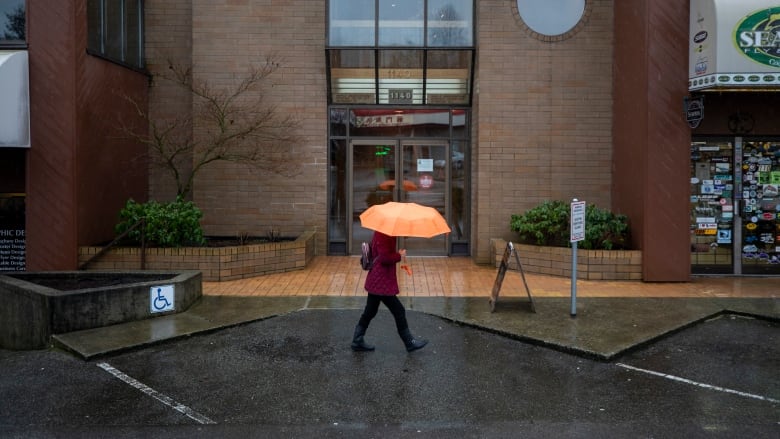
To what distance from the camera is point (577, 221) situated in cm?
861

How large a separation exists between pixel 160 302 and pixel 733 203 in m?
9.38

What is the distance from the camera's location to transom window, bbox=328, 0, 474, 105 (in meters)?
13.7

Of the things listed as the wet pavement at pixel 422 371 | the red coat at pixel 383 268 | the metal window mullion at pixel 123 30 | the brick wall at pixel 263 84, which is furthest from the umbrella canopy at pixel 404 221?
the metal window mullion at pixel 123 30

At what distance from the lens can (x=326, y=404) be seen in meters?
5.92

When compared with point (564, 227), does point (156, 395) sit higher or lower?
lower

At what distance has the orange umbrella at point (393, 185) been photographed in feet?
46.3

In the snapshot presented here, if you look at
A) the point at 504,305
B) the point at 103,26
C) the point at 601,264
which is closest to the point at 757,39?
the point at 601,264

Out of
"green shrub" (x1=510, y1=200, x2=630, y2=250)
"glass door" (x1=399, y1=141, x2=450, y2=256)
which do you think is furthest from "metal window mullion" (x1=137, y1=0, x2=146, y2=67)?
"green shrub" (x1=510, y1=200, x2=630, y2=250)

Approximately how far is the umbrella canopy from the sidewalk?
1.71 metres

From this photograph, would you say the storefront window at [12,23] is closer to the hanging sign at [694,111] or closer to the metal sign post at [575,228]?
the metal sign post at [575,228]

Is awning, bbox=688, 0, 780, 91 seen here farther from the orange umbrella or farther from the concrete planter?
the concrete planter

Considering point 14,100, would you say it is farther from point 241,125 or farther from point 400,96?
point 400,96

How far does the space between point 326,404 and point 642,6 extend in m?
8.51

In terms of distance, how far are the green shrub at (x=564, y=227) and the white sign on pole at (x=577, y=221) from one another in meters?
2.72
